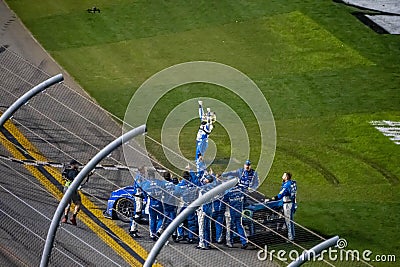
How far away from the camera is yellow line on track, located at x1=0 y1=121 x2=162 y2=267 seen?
22219 millimetres

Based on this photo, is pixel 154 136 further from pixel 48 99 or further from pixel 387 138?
pixel 387 138

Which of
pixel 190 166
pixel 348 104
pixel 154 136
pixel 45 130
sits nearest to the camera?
pixel 190 166

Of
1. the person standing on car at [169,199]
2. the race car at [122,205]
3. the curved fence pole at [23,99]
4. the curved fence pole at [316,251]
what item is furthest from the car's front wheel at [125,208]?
the curved fence pole at [316,251]

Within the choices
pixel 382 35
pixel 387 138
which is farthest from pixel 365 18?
pixel 387 138

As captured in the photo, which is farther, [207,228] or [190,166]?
[190,166]

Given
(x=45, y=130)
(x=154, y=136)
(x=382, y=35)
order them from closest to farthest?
(x=45, y=130), (x=154, y=136), (x=382, y=35)

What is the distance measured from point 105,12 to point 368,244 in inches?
637

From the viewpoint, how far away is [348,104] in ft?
99.1

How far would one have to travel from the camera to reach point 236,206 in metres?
22.7

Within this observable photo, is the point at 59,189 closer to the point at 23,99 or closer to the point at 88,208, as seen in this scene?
the point at 88,208

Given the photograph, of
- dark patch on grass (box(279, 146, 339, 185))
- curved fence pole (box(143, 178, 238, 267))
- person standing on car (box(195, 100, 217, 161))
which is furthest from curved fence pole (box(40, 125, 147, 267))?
dark patch on grass (box(279, 146, 339, 185))

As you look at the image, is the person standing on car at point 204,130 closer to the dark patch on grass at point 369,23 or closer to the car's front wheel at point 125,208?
the car's front wheel at point 125,208

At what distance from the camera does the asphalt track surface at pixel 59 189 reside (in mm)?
21875

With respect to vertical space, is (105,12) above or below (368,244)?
above
